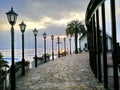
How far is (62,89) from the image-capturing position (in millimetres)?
13609

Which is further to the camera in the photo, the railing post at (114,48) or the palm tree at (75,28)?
the palm tree at (75,28)

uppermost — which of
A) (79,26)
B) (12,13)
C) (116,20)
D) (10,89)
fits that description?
(79,26)

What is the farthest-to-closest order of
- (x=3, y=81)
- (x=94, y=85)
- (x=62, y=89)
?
(x=94, y=85) → (x=62, y=89) → (x=3, y=81)

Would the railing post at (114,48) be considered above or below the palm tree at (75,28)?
below

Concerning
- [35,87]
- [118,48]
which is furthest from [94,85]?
[118,48]

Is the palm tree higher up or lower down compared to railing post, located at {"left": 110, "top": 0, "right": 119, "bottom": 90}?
higher up

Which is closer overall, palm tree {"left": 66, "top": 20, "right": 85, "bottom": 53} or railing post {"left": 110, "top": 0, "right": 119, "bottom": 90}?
railing post {"left": 110, "top": 0, "right": 119, "bottom": 90}

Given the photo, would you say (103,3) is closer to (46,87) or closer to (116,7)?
(116,7)

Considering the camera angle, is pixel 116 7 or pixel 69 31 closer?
pixel 116 7

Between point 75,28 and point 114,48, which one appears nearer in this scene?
point 114,48

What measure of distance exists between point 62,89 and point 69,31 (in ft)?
172

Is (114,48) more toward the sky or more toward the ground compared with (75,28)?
more toward the ground

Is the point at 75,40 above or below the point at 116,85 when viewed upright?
above

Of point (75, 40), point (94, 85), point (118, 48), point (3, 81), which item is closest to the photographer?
point (118, 48)
